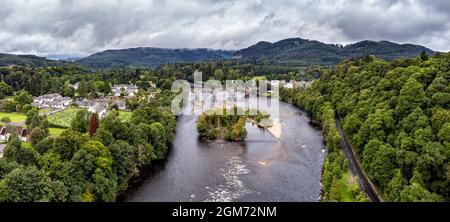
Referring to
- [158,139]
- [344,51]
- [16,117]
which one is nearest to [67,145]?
[158,139]

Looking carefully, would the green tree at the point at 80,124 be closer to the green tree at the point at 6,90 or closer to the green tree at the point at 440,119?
the green tree at the point at 440,119

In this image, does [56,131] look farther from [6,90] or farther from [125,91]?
[125,91]

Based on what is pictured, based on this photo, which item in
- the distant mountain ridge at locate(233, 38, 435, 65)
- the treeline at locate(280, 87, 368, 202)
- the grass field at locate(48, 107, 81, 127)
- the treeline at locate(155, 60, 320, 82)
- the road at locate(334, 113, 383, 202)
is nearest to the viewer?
the treeline at locate(280, 87, 368, 202)

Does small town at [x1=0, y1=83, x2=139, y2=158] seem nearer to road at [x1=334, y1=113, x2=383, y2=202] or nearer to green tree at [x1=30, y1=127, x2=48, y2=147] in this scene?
green tree at [x1=30, y1=127, x2=48, y2=147]

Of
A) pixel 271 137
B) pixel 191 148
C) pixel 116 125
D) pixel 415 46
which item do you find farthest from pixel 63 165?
pixel 415 46

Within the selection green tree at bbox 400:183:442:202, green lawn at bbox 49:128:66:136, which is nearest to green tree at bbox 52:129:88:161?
green lawn at bbox 49:128:66:136

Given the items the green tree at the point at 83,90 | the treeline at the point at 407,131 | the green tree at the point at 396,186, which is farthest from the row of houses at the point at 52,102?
the green tree at the point at 396,186
